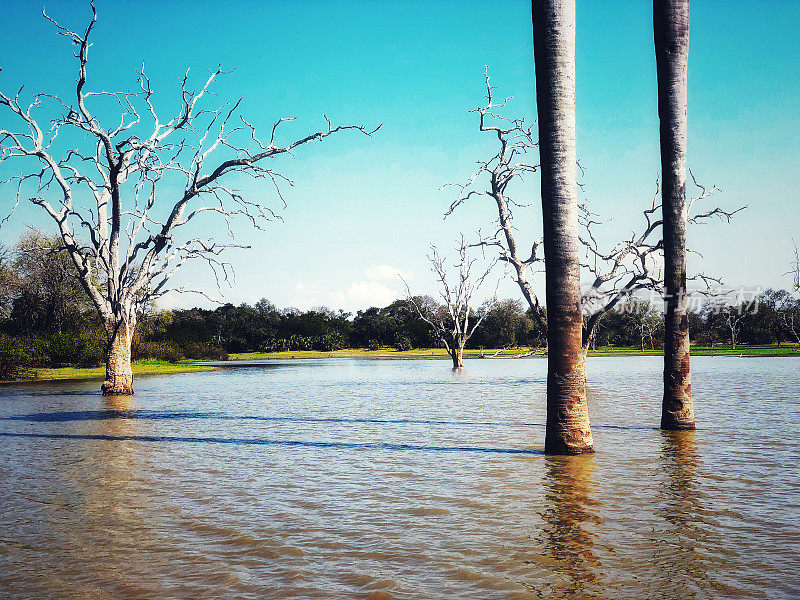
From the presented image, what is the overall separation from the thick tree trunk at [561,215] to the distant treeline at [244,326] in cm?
1678

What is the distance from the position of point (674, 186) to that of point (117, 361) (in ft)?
68.6

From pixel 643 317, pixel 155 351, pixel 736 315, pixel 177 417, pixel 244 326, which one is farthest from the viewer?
pixel 244 326

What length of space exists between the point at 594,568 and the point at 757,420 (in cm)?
1184

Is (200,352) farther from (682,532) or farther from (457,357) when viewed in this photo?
(682,532)

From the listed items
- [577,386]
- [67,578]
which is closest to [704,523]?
[577,386]

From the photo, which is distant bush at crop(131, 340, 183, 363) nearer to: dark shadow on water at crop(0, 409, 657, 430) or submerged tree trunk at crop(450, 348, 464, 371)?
submerged tree trunk at crop(450, 348, 464, 371)

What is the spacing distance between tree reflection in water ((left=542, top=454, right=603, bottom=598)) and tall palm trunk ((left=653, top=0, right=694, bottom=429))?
3.78 m

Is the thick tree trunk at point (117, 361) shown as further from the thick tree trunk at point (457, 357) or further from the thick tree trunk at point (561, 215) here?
the thick tree trunk at point (457, 357)

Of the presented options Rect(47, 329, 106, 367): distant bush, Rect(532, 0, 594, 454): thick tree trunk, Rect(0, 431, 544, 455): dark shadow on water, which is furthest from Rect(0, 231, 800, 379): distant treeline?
Rect(532, 0, 594, 454): thick tree trunk

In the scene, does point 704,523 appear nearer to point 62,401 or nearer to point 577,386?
point 577,386

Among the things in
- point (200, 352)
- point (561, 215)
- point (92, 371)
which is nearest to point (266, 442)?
point (561, 215)

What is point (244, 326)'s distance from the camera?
118 m

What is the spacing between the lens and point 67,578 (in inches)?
217

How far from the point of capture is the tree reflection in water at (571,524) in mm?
5289
